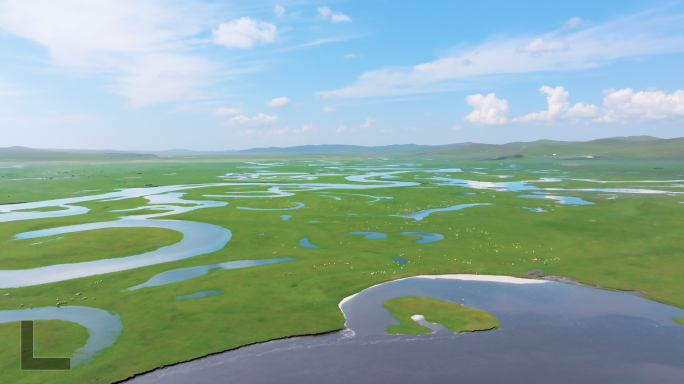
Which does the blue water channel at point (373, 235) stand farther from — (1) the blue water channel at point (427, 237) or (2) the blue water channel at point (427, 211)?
(2) the blue water channel at point (427, 211)

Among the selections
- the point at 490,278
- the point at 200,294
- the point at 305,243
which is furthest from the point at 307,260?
the point at 490,278

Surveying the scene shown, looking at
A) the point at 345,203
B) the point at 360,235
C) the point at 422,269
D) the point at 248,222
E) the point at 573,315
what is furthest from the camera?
the point at 345,203

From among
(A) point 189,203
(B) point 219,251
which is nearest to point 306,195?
(A) point 189,203

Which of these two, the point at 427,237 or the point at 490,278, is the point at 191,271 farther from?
the point at 427,237

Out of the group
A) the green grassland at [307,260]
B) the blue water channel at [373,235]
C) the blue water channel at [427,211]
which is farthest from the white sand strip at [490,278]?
the blue water channel at [427,211]

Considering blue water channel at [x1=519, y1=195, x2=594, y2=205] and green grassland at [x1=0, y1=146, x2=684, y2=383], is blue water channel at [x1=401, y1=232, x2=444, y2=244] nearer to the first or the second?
green grassland at [x1=0, y1=146, x2=684, y2=383]

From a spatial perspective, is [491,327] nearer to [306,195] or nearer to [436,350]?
Result: [436,350]

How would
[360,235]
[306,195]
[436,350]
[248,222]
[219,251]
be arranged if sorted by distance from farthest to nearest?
[306,195]
[248,222]
[360,235]
[219,251]
[436,350]
